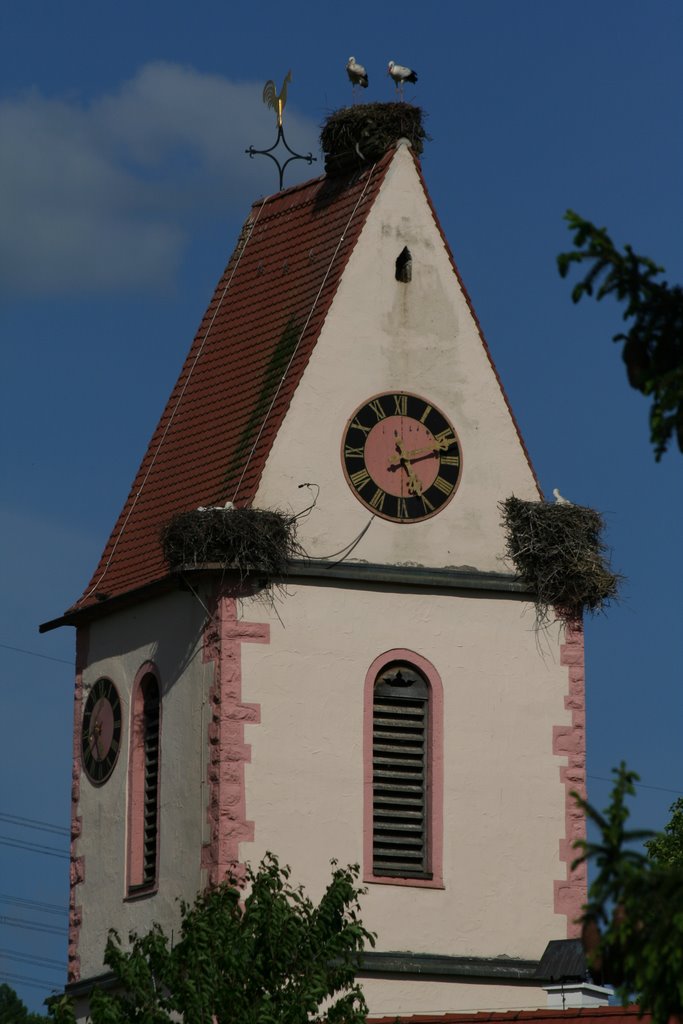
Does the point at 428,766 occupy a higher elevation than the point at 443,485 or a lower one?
lower

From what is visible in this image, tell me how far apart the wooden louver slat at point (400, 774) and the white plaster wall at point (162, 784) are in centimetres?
171

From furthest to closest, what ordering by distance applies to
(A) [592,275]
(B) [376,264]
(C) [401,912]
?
(B) [376,264], (C) [401,912], (A) [592,275]

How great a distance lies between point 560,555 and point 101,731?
5294 millimetres

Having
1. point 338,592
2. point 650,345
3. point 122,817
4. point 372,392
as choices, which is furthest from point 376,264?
point 650,345

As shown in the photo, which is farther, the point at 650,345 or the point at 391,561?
the point at 391,561

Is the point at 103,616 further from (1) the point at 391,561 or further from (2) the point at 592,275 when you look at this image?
(2) the point at 592,275

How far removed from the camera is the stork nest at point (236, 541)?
2902 centimetres

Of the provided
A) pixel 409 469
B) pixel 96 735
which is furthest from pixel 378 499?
pixel 96 735

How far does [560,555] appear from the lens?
98.9 ft

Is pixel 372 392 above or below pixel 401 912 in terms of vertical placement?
above

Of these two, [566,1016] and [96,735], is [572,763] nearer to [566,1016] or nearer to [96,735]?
[96,735]

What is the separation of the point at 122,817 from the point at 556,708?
4.57 m

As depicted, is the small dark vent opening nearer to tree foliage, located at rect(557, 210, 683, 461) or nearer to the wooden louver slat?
the wooden louver slat

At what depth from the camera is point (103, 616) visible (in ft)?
105
